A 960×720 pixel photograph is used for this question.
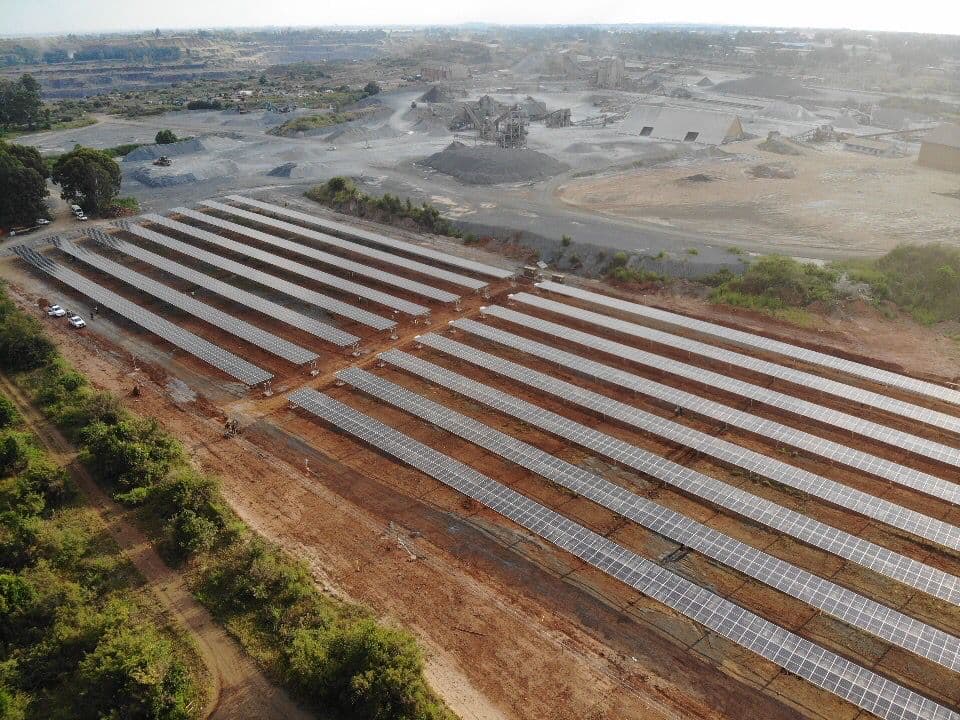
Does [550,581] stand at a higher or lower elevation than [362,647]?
lower

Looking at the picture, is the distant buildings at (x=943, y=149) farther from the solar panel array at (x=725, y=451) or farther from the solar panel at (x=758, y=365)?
the solar panel array at (x=725, y=451)

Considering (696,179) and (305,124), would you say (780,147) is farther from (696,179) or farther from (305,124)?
(305,124)

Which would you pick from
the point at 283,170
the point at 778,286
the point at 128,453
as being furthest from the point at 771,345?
the point at 283,170

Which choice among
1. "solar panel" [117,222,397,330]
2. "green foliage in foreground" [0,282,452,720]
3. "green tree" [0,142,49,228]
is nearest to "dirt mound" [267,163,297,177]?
"solar panel" [117,222,397,330]

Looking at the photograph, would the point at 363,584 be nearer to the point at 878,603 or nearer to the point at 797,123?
the point at 878,603

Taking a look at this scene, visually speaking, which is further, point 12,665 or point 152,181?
point 152,181

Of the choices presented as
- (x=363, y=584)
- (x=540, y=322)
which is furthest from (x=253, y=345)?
(x=363, y=584)
